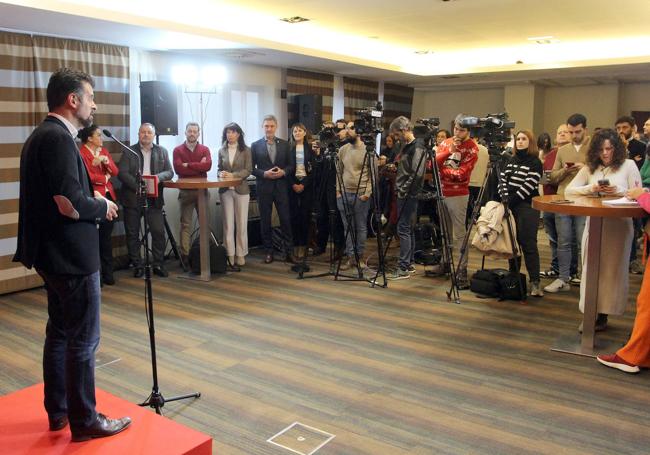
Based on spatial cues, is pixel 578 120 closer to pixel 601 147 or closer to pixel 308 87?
pixel 601 147

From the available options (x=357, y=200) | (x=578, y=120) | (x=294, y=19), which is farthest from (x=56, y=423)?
(x=294, y=19)

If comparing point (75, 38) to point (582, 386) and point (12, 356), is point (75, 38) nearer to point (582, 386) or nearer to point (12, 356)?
point (12, 356)

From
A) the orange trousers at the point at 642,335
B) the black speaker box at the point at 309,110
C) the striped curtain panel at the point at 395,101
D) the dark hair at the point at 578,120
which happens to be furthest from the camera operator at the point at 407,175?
the striped curtain panel at the point at 395,101

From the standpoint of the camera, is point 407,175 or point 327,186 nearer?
point 407,175

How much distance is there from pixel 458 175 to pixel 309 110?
3.20m

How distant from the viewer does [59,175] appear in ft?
6.44

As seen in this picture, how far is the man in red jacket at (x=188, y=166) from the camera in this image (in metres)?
5.75

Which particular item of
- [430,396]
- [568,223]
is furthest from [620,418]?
[568,223]

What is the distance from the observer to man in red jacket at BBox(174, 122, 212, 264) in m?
5.75

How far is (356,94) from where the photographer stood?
9188 millimetres

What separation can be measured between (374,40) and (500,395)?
5376 millimetres

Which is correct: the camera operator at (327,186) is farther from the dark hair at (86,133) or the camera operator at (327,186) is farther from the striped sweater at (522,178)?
the dark hair at (86,133)

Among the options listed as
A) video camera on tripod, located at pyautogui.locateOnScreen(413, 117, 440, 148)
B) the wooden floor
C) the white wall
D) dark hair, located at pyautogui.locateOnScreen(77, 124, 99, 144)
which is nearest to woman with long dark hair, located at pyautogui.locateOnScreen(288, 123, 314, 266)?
the wooden floor

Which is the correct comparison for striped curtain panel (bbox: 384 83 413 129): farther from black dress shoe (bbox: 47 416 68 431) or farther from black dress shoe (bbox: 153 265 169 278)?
black dress shoe (bbox: 47 416 68 431)
